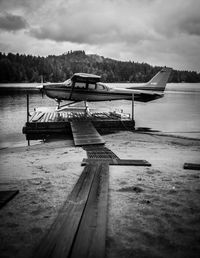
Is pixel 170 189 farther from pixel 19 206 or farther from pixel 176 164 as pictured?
pixel 19 206

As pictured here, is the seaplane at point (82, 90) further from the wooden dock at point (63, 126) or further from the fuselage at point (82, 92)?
the wooden dock at point (63, 126)

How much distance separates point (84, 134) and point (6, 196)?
21.0 ft

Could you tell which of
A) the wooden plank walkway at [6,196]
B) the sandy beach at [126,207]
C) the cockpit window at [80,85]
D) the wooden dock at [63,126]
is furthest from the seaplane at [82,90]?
the wooden plank walkway at [6,196]

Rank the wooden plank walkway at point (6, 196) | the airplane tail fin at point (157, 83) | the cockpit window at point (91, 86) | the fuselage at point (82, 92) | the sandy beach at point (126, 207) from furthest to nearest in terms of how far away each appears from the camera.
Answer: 1. the airplane tail fin at point (157, 83)
2. the cockpit window at point (91, 86)
3. the fuselage at point (82, 92)
4. the wooden plank walkway at point (6, 196)
5. the sandy beach at point (126, 207)

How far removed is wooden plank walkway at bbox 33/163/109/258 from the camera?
2.44 meters

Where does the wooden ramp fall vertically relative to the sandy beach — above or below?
above

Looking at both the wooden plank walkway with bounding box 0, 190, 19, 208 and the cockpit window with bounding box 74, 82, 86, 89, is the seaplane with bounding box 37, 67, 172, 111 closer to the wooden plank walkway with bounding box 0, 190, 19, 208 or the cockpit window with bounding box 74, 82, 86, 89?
the cockpit window with bounding box 74, 82, 86, 89

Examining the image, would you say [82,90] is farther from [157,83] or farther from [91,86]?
[157,83]

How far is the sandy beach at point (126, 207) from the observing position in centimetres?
260

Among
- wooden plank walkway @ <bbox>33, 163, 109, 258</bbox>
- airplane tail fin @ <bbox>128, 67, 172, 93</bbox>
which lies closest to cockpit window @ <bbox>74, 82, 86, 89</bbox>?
airplane tail fin @ <bbox>128, 67, 172, 93</bbox>

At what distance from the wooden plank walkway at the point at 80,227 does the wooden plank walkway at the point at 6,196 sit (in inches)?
37.7

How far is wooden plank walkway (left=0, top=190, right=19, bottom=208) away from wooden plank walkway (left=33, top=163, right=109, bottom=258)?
Answer: 0.96 m

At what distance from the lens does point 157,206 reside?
3529 millimetres

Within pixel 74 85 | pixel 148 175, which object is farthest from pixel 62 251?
pixel 74 85
